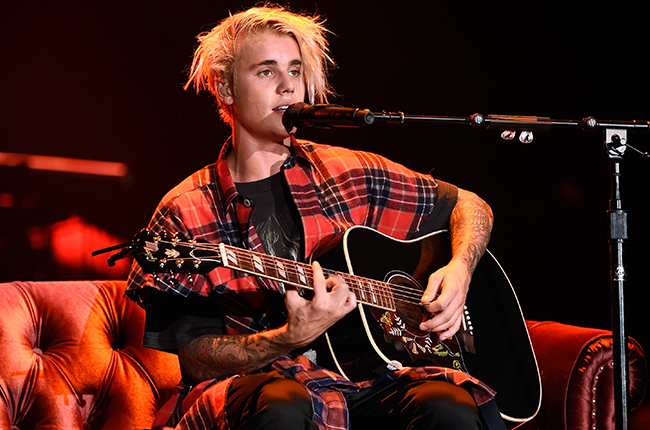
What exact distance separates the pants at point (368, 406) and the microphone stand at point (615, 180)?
0.36 m

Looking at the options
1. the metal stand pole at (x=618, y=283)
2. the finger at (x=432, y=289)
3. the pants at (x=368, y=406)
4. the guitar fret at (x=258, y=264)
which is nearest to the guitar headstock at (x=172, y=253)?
the guitar fret at (x=258, y=264)

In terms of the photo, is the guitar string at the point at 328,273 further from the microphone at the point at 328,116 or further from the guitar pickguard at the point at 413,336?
the microphone at the point at 328,116

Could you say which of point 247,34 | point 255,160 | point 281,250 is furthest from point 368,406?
point 247,34

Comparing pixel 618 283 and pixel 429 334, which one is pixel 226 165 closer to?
pixel 429 334

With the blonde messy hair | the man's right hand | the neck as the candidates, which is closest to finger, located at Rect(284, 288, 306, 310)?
the man's right hand

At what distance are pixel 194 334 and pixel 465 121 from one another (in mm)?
1029

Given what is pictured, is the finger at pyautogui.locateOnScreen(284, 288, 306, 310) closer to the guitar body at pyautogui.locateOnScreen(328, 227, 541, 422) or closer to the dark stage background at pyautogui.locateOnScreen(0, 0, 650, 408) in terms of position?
the guitar body at pyautogui.locateOnScreen(328, 227, 541, 422)

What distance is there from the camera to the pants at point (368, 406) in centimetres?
142

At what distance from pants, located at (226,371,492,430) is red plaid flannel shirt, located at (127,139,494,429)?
0.14ft

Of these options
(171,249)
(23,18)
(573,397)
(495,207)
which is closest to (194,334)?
(171,249)

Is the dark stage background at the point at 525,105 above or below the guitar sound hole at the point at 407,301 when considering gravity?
above

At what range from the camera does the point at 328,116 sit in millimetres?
1438

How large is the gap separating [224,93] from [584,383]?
160 cm

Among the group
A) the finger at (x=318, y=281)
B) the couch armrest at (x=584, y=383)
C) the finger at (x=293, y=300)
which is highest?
the finger at (x=318, y=281)
